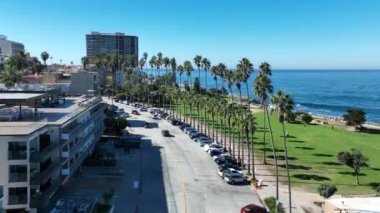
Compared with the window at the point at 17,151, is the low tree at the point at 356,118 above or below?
below

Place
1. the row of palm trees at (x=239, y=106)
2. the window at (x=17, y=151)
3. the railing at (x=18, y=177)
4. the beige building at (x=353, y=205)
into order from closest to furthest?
the window at (x=17, y=151), the railing at (x=18, y=177), the beige building at (x=353, y=205), the row of palm trees at (x=239, y=106)

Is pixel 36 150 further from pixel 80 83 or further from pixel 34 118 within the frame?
pixel 80 83

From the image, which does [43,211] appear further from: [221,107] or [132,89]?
[132,89]

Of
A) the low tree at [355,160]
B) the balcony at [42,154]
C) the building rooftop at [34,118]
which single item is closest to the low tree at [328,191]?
the low tree at [355,160]

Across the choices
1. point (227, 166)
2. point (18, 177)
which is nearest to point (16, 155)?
point (18, 177)

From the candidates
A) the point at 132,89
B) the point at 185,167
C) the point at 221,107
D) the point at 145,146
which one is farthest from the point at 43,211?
the point at 132,89

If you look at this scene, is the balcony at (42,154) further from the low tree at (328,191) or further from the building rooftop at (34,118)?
the low tree at (328,191)

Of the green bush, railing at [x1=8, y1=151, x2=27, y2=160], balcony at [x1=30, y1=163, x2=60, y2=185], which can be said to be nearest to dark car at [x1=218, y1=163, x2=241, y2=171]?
the green bush
